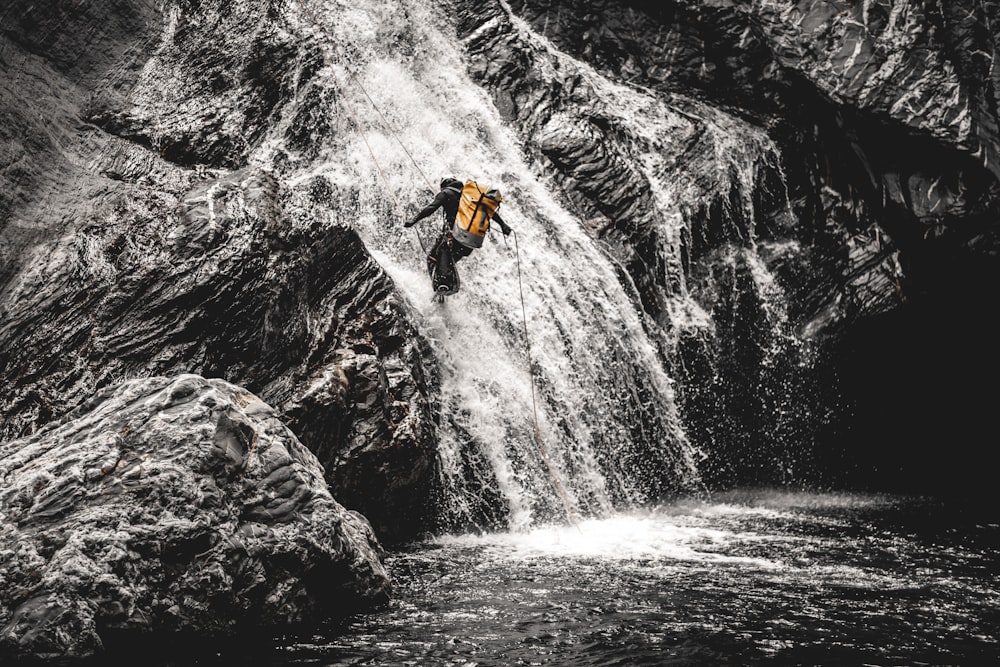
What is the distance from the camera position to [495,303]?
40.4 ft

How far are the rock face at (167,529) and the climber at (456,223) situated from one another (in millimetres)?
4676

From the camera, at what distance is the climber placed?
1115 centimetres

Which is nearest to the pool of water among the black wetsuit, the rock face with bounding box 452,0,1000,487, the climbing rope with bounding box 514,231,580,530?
the climbing rope with bounding box 514,231,580,530

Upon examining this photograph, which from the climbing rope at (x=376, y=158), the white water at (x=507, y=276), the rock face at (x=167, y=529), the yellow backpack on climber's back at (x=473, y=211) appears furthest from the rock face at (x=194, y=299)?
the climbing rope at (x=376, y=158)

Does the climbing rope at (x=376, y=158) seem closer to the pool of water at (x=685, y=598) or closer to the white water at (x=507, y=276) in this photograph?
the white water at (x=507, y=276)

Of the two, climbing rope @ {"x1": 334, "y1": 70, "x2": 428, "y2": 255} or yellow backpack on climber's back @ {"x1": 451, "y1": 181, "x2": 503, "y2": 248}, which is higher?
climbing rope @ {"x1": 334, "y1": 70, "x2": 428, "y2": 255}

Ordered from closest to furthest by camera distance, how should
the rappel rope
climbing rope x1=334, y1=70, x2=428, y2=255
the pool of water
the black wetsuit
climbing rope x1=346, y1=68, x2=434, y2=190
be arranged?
the pool of water < the rappel rope < the black wetsuit < climbing rope x1=334, y1=70, x2=428, y2=255 < climbing rope x1=346, y1=68, x2=434, y2=190

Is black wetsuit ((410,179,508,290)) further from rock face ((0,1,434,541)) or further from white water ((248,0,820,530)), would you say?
rock face ((0,1,434,541))

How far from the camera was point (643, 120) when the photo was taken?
15.4m

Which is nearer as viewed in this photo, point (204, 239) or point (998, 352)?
point (204, 239)

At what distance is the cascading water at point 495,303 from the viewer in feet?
36.4

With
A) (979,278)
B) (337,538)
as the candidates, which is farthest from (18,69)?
(979,278)

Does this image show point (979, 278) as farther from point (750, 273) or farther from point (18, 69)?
point (18, 69)

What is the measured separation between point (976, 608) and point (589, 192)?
9101mm
